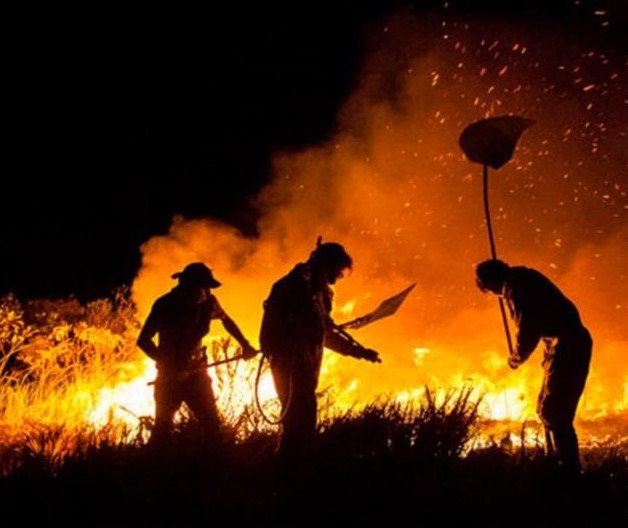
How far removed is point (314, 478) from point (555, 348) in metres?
1.99

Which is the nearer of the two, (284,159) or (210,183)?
(284,159)

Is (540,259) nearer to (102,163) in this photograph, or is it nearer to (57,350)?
(57,350)

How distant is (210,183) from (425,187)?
6.79m

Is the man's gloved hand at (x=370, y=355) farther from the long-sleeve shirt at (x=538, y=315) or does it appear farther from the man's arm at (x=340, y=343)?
the long-sleeve shirt at (x=538, y=315)

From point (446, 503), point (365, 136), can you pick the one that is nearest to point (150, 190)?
point (365, 136)

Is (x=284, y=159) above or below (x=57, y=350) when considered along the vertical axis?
above

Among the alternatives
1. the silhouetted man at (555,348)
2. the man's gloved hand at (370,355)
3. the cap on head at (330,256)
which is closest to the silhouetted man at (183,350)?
the man's gloved hand at (370,355)

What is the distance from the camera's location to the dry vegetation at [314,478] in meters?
4.04

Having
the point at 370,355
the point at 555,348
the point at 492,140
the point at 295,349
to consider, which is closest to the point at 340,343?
the point at 370,355

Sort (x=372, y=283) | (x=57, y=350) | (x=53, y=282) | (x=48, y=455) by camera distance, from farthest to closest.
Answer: (x=53, y=282) → (x=372, y=283) → (x=57, y=350) → (x=48, y=455)

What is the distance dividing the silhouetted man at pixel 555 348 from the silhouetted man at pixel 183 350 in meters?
2.06

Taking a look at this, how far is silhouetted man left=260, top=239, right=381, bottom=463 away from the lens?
4.87 m

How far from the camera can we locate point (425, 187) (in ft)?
46.4

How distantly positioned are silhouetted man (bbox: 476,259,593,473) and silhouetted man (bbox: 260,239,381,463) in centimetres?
138
